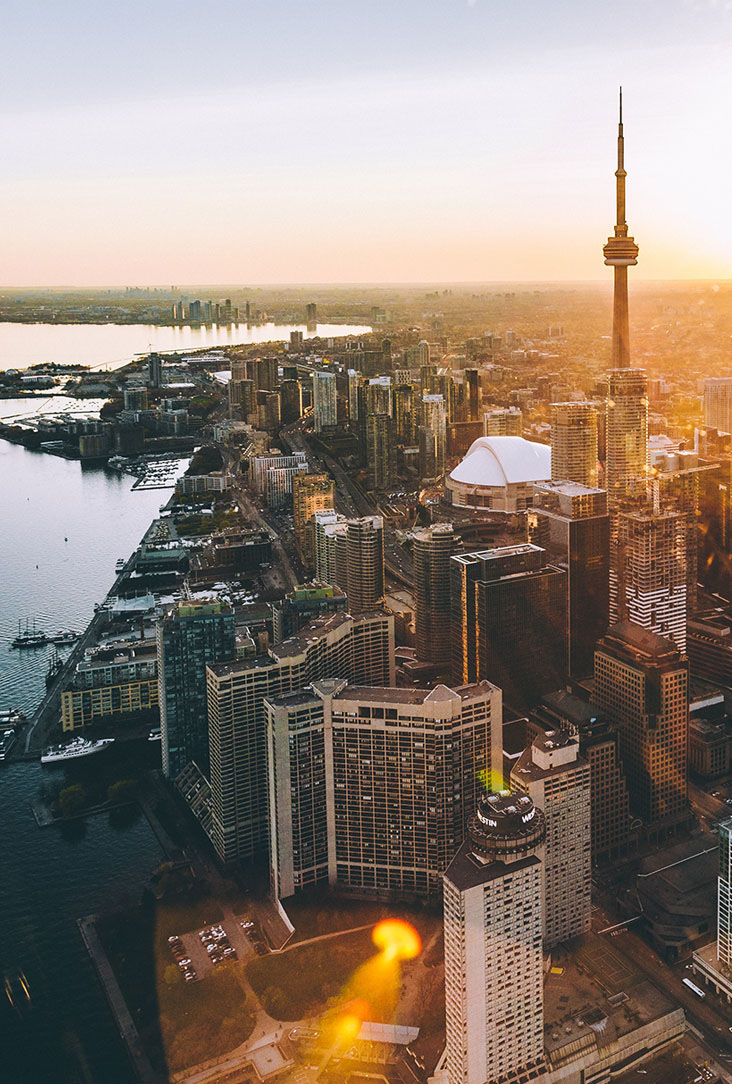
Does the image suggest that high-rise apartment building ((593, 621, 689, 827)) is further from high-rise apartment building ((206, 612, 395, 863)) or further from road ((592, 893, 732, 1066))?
high-rise apartment building ((206, 612, 395, 863))

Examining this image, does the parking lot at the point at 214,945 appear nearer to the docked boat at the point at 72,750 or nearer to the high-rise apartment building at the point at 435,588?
the docked boat at the point at 72,750

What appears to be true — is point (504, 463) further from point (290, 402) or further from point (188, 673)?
point (290, 402)

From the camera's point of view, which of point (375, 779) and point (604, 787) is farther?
point (604, 787)

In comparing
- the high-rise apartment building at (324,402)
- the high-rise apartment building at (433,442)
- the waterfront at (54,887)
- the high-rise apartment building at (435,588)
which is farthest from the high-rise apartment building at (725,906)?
the high-rise apartment building at (324,402)

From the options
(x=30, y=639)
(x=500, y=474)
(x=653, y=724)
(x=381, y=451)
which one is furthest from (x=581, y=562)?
(x=381, y=451)

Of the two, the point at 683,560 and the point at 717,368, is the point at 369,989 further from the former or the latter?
the point at 717,368

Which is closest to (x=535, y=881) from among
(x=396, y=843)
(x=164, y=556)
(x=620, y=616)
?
(x=396, y=843)
